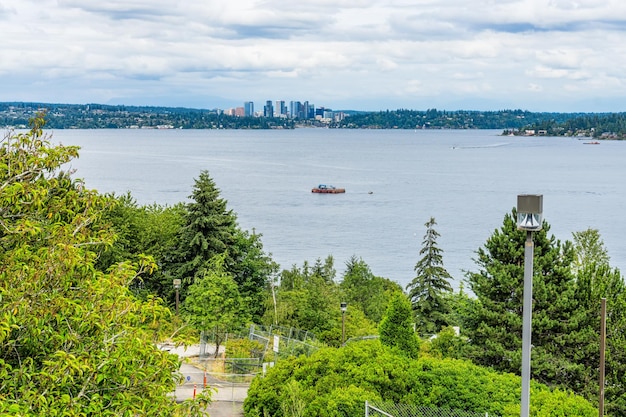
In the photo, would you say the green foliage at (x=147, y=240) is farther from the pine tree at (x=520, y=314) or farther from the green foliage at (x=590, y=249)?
the green foliage at (x=590, y=249)

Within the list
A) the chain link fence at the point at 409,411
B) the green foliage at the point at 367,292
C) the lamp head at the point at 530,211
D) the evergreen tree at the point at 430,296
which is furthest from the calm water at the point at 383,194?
the lamp head at the point at 530,211

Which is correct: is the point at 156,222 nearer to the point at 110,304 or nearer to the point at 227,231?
the point at 227,231

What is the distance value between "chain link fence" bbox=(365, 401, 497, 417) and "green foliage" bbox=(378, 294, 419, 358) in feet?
10.8

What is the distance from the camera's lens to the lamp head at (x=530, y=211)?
25.5 feet

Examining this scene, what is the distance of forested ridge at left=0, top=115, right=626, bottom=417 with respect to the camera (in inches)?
319

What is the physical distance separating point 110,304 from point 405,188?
345 ft

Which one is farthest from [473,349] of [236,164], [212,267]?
[236,164]

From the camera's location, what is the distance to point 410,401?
17141 mm

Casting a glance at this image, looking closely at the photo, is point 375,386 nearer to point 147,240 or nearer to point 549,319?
point 549,319

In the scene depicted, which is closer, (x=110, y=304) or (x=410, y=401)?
(x=110, y=304)

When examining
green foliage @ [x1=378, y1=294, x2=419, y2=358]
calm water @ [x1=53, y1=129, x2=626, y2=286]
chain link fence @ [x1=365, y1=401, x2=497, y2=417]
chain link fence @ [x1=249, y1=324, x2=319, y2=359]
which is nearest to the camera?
chain link fence @ [x1=365, y1=401, x2=497, y2=417]

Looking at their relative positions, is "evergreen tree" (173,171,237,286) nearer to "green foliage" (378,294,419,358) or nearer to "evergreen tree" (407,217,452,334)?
"evergreen tree" (407,217,452,334)

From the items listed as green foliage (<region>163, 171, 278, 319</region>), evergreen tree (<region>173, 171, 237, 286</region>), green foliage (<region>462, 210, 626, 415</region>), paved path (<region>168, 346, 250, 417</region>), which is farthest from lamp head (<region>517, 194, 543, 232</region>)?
evergreen tree (<region>173, 171, 237, 286</region>)

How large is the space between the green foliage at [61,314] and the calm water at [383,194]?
50408mm
